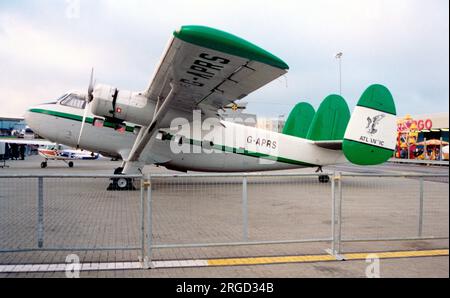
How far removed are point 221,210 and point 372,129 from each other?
8128 millimetres

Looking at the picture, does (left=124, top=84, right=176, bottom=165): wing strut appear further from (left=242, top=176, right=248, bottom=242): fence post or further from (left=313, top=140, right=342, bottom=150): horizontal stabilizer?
(left=313, top=140, right=342, bottom=150): horizontal stabilizer

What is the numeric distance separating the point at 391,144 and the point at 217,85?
6312 mm

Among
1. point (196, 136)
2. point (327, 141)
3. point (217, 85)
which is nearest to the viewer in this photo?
point (217, 85)

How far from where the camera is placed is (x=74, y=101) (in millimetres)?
15273

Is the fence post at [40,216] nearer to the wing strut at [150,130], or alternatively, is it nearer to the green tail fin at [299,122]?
the wing strut at [150,130]

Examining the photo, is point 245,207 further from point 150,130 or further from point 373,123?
point 373,123

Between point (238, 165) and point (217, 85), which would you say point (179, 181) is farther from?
point (238, 165)

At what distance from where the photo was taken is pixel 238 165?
1627 cm

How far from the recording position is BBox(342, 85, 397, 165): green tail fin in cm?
1202

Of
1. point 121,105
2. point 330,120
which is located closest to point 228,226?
point 121,105

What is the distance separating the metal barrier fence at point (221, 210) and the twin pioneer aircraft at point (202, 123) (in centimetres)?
315

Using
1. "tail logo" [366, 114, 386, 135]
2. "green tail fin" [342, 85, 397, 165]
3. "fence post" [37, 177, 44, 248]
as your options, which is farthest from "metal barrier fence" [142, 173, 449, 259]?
"tail logo" [366, 114, 386, 135]

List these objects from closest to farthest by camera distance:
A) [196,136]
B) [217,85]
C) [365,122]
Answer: [217,85]
[365,122]
[196,136]

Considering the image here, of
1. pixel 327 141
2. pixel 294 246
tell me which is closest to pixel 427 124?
pixel 327 141
